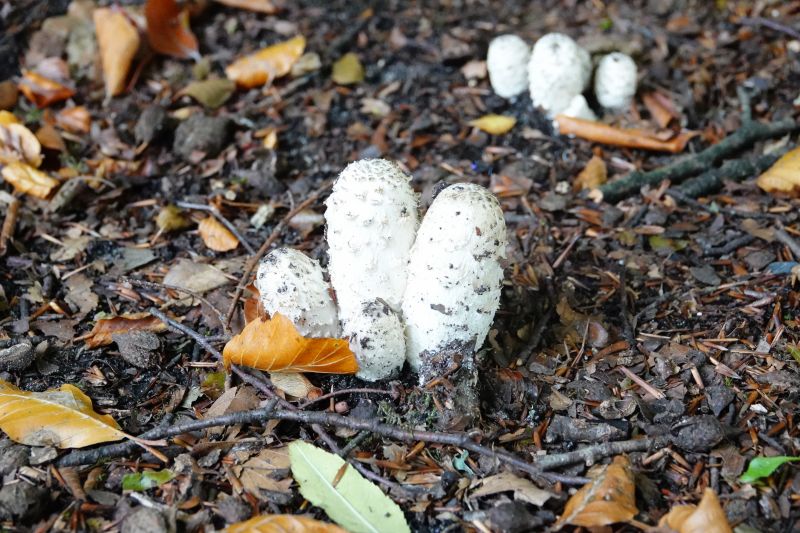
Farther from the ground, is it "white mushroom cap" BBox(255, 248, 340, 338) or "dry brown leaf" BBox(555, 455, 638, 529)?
"white mushroom cap" BBox(255, 248, 340, 338)

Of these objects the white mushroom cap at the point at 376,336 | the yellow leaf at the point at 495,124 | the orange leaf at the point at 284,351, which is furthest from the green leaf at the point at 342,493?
the yellow leaf at the point at 495,124

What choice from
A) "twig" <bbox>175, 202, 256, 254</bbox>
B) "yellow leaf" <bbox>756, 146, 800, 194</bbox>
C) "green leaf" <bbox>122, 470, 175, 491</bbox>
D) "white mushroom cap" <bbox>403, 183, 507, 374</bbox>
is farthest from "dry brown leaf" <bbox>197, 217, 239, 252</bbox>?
"yellow leaf" <bbox>756, 146, 800, 194</bbox>

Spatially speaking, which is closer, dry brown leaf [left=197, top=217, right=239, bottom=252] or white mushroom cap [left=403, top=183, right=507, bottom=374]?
white mushroom cap [left=403, top=183, right=507, bottom=374]

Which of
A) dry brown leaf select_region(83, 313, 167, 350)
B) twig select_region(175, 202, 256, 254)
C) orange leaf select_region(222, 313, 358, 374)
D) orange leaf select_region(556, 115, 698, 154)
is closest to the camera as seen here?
orange leaf select_region(222, 313, 358, 374)

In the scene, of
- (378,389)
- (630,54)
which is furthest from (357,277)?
(630,54)

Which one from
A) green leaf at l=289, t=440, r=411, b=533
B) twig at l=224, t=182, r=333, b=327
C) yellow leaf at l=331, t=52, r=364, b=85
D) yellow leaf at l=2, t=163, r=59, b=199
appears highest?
yellow leaf at l=2, t=163, r=59, b=199

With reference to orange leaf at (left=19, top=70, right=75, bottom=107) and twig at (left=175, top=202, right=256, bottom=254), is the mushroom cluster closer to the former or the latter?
twig at (left=175, top=202, right=256, bottom=254)

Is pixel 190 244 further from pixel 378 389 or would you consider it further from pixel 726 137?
pixel 726 137
